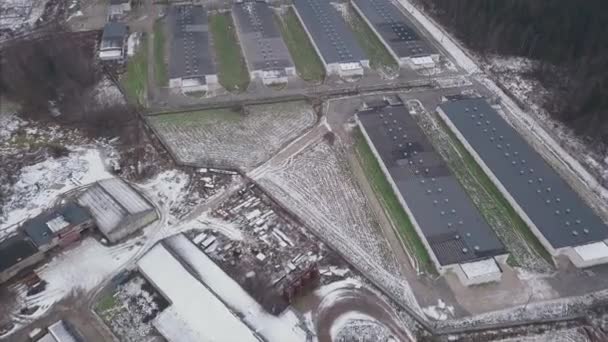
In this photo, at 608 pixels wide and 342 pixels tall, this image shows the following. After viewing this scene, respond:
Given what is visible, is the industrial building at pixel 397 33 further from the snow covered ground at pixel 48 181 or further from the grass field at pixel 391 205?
the snow covered ground at pixel 48 181

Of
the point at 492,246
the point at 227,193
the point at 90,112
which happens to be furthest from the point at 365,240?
the point at 90,112

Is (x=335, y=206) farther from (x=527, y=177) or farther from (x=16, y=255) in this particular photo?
(x=16, y=255)

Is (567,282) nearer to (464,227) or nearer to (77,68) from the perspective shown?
(464,227)

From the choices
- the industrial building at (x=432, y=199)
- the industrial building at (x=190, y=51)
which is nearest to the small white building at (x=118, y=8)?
the industrial building at (x=190, y=51)

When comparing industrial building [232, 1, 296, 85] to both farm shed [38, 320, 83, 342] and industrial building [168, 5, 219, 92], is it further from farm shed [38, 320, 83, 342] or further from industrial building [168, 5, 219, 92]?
farm shed [38, 320, 83, 342]

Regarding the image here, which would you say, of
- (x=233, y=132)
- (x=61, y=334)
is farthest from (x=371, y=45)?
(x=61, y=334)

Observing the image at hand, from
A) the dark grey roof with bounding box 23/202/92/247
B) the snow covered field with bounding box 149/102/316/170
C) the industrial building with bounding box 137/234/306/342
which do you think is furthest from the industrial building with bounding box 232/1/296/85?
the industrial building with bounding box 137/234/306/342

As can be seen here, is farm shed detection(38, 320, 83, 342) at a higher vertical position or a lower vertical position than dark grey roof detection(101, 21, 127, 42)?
lower
